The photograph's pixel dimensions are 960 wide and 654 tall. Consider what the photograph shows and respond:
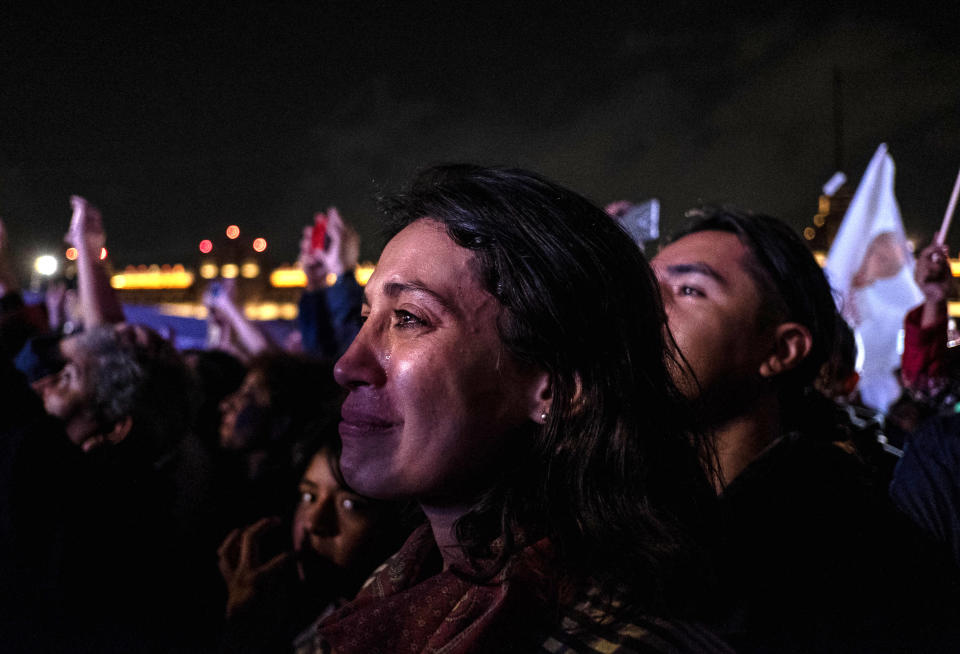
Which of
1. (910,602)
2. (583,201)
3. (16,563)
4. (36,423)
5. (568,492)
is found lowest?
(910,602)

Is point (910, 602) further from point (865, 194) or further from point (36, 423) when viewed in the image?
point (865, 194)

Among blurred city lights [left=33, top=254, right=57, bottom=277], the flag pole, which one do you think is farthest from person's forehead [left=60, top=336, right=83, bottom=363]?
blurred city lights [left=33, top=254, right=57, bottom=277]

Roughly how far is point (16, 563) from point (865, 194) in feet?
18.2

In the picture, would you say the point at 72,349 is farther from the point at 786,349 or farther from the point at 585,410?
the point at 786,349

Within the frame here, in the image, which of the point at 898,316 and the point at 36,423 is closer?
the point at 36,423

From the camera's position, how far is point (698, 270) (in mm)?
2305

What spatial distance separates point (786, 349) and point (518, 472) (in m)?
1.39

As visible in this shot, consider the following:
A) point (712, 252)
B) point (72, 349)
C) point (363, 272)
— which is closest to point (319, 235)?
point (72, 349)

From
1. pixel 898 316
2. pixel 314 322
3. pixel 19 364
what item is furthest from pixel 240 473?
pixel 898 316

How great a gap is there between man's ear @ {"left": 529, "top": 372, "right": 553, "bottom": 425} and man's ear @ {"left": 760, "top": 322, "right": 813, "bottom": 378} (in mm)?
1226

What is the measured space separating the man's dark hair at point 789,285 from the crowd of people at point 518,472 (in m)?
0.01

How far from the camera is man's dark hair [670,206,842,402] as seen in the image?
236cm

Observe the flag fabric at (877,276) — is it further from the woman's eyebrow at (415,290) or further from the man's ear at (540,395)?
the woman's eyebrow at (415,290)

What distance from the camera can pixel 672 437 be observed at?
4.39 feet
